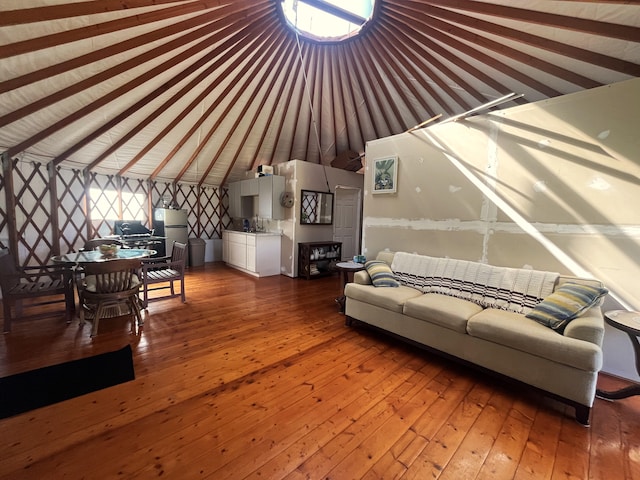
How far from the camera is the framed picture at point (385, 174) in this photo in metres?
3.63

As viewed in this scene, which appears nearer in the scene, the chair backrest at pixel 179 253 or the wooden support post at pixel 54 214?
the chair backrest at pixel 179 253

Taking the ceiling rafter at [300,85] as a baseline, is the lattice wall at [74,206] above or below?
below

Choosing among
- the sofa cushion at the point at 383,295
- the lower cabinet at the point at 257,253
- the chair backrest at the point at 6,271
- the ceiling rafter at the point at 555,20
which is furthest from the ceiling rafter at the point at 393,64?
the chair backrest at the point at 6,271

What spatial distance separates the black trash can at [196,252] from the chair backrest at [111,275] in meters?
3.50

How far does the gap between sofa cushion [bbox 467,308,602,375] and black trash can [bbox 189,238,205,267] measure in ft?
19.8

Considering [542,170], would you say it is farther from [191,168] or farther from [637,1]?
[191,168]

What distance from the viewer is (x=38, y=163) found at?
4.29 meters

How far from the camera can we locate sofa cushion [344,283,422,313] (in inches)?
104

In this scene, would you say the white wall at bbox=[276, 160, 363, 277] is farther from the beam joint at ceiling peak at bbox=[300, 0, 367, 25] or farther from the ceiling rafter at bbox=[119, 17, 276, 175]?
the beam joint at ceiling peak at bbox=[300, 0, 367, 25]

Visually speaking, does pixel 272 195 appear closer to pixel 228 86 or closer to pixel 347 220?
pixel 347 220

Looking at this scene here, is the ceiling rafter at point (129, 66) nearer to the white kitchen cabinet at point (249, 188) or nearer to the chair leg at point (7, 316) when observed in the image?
the chair leg at point (7, 316)

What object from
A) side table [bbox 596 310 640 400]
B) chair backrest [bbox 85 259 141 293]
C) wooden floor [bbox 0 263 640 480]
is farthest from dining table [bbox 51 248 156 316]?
side table [bbox 596 310 640 400]

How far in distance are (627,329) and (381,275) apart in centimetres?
190

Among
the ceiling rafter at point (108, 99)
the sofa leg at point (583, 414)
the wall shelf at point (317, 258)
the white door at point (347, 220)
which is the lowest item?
the sofa leg at point (583, 414)
